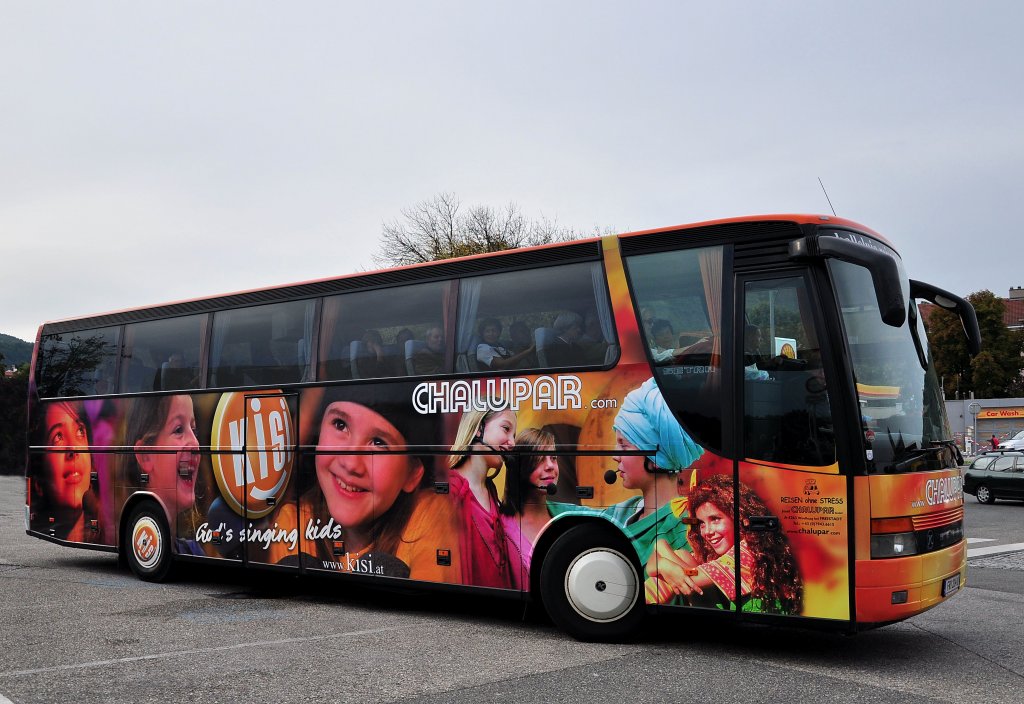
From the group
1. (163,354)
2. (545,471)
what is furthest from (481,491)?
(163,354)

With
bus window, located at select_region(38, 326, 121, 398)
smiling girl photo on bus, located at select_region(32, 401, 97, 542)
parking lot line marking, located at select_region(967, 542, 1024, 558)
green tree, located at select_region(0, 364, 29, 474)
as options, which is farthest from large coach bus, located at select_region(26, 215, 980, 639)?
green tree, located at select_region(0, 364, 29, 474)

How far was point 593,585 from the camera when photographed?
27.3 feet

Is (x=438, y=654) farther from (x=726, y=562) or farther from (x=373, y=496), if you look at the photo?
(x=373, y=496)

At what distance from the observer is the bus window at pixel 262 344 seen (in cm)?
1096

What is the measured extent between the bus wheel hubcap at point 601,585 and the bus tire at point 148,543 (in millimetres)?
6039

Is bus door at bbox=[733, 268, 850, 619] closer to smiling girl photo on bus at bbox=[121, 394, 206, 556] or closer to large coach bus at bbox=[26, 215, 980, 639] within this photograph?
large coach bus at bbox=[26, 215, 980, 639]

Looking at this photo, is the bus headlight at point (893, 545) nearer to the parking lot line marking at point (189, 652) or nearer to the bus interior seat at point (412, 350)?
the parking lot line marking at point (189, 652)

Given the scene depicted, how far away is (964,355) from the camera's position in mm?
82750

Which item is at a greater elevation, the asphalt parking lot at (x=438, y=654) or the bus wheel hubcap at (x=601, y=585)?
the bus wheel hubcap at (x=601, y=585)

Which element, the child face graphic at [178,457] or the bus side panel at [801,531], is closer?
the bus side panel at [801,531]

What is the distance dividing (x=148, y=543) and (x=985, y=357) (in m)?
78.9

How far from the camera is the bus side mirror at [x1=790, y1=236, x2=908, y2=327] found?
271 inches

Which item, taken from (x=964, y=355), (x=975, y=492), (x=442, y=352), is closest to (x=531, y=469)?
(x=442, y=352)

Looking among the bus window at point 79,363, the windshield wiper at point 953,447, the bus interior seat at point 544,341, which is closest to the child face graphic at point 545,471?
the bus interior seat at point 544,341
